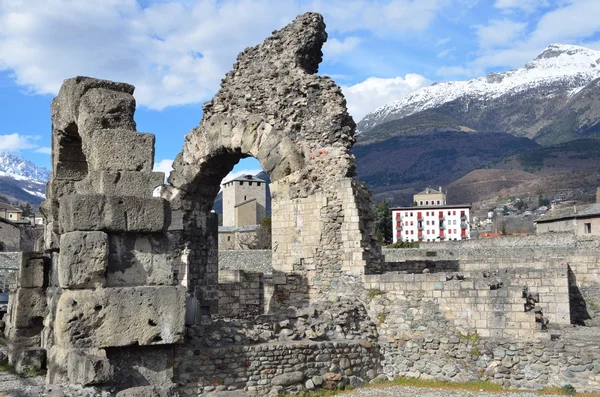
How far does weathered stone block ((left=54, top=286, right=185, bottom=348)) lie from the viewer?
6129 millimetres

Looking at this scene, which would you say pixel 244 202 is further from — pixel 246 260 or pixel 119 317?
pixel 119 317

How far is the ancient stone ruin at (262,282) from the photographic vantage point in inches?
248

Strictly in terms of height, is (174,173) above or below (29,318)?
above

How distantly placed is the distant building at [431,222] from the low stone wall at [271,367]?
2704 inches

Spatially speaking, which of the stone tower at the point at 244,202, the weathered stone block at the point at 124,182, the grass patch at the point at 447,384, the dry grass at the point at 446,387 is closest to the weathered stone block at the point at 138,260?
the weathered stone block at the point at 124,182

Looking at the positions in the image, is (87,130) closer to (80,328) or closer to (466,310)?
(80,328)

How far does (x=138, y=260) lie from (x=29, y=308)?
3.55 m

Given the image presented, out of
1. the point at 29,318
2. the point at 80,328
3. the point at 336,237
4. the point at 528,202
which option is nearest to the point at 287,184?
the point at 336,237

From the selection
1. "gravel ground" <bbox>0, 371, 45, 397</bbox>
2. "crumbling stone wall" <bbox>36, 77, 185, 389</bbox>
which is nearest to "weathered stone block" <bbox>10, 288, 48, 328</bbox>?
"gravel ground" <bbox>0, 371, 45, 397</bbox>

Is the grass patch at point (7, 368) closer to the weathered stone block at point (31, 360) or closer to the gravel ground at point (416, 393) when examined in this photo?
the weathered stone block at point (31, 360)

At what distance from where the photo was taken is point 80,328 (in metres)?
6.13

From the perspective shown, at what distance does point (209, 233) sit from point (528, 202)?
110m

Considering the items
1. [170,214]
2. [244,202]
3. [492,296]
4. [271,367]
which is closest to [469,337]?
[492,296]

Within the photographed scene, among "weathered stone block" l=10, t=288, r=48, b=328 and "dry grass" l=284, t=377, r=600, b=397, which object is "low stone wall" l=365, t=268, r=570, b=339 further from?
"weathered stone block" l=10, t=288, r=48, b=328
